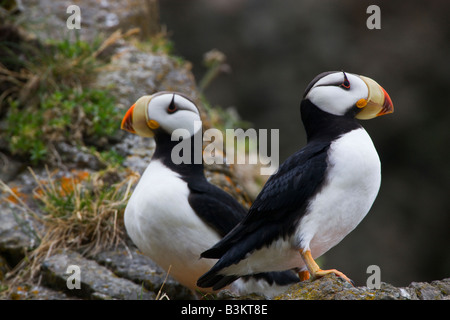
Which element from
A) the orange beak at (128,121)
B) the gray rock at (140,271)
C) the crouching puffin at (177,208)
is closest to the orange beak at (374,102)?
the crouching puffin at (177,208)

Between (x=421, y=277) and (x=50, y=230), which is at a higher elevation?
(x=50, y=230)

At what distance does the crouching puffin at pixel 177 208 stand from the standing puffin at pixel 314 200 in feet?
1.52

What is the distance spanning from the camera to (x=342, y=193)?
111 inches

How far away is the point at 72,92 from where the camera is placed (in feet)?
17.0

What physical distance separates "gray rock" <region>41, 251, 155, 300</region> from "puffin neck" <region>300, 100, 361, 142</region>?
155cm

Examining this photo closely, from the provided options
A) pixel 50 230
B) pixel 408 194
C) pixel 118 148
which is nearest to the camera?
pixel 50 230

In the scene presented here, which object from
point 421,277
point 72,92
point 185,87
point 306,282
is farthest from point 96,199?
point 421,277

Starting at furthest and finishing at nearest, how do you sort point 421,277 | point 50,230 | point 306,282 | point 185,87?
point 421,277 < point 185,87 < point 50,230 < point 306,282

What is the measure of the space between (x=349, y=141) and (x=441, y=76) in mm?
8272

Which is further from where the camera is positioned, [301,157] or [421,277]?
[421,277]

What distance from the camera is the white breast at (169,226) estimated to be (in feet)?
11.2

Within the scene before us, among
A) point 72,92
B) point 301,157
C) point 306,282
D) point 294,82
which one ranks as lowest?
point 306,282

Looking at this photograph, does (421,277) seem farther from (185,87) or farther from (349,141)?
(349,141)

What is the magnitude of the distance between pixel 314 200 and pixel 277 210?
178mm
